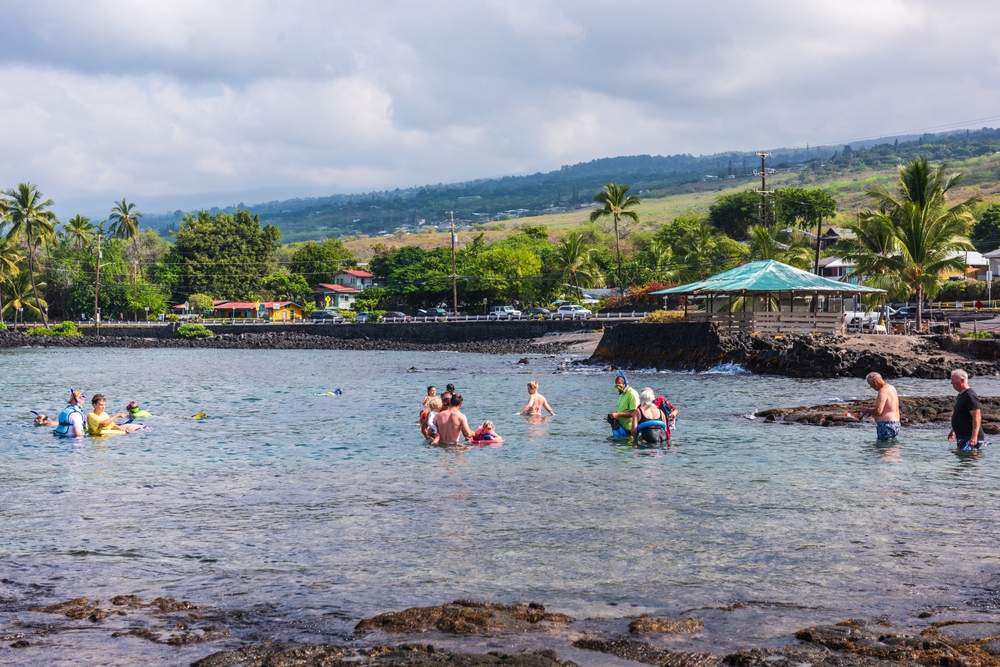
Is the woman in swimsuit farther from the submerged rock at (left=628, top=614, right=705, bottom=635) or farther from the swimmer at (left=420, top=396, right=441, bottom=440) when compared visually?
the submerged rock at (left=628, top=614, right=705, bottom=635)

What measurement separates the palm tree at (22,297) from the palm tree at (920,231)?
274 feet

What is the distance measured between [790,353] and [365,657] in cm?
3553

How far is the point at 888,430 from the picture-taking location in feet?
59.2

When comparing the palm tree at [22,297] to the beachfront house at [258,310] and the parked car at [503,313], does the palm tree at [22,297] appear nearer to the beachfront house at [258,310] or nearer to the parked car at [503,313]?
the beachfront house at [258,310]

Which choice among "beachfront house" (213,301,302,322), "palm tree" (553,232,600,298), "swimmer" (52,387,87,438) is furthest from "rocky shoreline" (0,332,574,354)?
"swimmer" (52,387,87,438)

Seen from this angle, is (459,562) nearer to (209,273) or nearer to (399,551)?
(399,551)

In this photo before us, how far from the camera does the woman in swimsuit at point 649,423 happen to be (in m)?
18.3

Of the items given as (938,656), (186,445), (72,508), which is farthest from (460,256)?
(938,656)

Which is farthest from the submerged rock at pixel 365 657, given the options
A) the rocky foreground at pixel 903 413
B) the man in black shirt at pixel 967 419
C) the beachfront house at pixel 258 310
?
A: the beachfront house at pixel 258 310

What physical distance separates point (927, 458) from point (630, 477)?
223 inches

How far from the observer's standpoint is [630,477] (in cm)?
1487

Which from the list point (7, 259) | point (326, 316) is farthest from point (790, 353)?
point (7, 259)

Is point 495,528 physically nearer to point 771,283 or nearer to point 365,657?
point 365,657

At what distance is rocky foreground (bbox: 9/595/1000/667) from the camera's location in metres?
6.59
